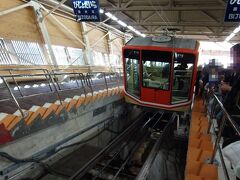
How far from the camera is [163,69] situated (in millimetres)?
6719

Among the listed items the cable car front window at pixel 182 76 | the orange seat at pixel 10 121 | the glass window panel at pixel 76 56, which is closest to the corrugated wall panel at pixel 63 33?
the glass window panel at pixel 76 56

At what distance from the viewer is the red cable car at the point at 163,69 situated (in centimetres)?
643

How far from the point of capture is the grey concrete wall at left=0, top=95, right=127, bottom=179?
3.60 metres

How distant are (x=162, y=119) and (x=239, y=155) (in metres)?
7.52

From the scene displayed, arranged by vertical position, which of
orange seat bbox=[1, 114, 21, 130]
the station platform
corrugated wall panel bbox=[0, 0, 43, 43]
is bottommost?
the station platform

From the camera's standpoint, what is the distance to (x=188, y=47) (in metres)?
6.39

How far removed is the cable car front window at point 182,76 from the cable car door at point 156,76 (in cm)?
23

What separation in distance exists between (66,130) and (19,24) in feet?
19.3

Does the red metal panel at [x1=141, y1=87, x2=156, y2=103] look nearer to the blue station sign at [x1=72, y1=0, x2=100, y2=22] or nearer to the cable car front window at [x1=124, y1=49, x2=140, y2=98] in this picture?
the cable car front window at [x1=124, y1=49, x2=140, y2=98]

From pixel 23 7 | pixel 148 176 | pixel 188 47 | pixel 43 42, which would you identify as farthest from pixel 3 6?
pixel 148 176

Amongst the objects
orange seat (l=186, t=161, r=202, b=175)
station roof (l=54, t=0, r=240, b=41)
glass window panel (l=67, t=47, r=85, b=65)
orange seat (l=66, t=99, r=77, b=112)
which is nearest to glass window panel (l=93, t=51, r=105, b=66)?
glass window panel (l=67, t=47, r=85, b=65)

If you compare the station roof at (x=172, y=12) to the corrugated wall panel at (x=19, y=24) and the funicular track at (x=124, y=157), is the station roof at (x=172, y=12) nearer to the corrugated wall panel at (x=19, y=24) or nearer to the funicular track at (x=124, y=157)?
the corrugated wall panel at (x=19, y=24)

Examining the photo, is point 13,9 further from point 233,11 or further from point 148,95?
point 233,11

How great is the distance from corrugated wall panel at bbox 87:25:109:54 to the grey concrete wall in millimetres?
7388
